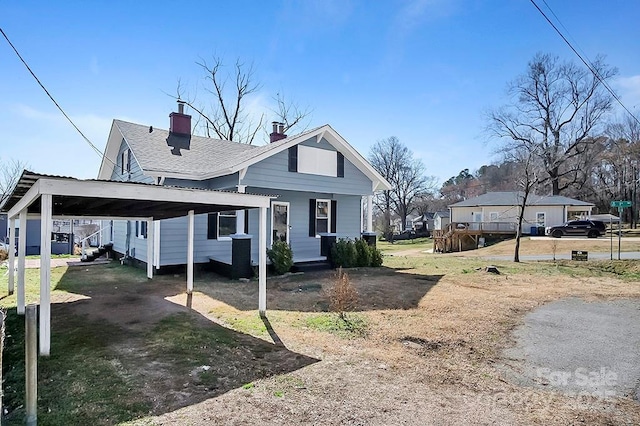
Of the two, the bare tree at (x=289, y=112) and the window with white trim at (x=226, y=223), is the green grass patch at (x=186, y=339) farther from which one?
the bare tree at (x=289, y=112)

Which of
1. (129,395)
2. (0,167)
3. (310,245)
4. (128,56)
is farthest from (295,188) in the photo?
(0,167)

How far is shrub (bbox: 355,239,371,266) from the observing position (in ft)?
43.7

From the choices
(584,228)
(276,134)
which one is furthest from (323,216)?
(584,228)

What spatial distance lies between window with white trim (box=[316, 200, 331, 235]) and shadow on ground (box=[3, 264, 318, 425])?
296 inches

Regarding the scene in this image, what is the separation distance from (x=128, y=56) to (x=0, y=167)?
28.3m

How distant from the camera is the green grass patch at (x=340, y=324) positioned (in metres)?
5.66

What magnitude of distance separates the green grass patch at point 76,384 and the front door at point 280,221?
7670 millimetres

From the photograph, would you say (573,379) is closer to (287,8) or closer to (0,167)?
(287,8)

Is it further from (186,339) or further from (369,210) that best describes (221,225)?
(186,339)

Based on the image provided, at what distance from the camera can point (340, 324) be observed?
6051 millimetres

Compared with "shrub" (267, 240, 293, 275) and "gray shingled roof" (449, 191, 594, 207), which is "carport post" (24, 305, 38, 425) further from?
"gray shingled roof" (449, 191, 594, 207)

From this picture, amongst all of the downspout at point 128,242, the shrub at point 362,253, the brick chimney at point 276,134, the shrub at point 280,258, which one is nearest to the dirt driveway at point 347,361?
the shrub at point 280,258

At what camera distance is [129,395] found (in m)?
3.47

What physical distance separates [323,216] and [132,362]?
1019 cm
